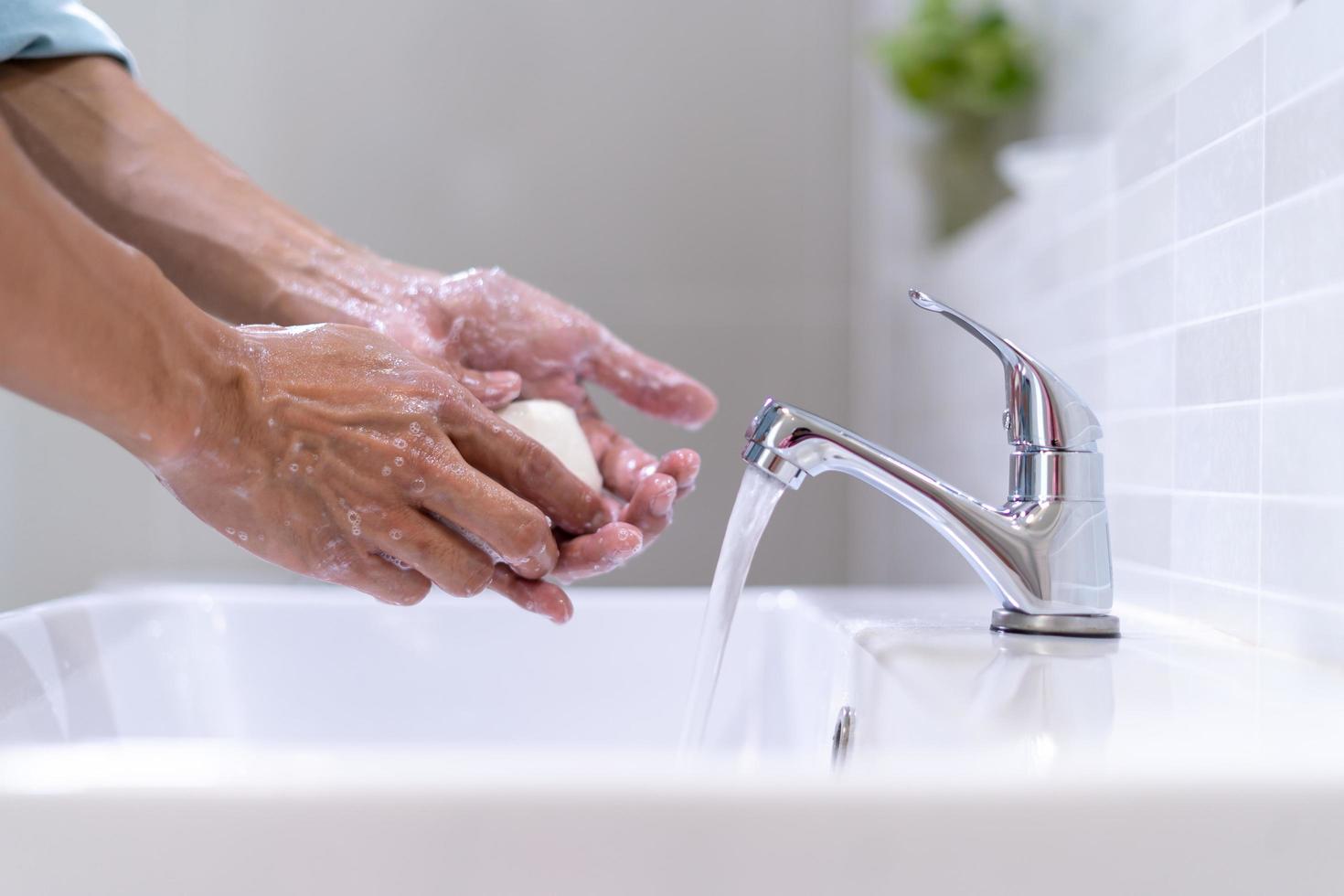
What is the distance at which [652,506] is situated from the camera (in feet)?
2.27

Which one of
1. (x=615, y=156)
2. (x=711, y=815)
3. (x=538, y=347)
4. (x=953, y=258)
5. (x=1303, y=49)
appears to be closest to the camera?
(x=711, y=815)

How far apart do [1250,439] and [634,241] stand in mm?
1251

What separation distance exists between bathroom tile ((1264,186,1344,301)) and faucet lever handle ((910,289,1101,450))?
0.11m

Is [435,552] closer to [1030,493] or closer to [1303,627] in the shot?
[1030,493]

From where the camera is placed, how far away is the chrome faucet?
63 centimetres

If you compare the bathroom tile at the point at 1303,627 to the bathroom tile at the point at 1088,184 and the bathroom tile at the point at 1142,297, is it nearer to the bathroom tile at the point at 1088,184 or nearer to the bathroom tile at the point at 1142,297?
the bathroom tile at the point at 1142,297

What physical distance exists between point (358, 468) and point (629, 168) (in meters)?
1.27

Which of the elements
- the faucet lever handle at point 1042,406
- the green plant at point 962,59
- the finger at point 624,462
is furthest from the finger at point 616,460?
the green plant at point 962,59

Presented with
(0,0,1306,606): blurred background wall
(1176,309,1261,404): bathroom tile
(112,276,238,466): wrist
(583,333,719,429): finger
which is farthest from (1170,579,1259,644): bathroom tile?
(0,0,1306,606): blurred background wall

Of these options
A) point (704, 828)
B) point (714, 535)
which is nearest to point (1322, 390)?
point (704, 828)

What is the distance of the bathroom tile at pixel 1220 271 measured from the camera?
24.7 inches

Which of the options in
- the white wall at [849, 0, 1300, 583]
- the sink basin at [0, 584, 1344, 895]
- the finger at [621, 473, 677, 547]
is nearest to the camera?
the sink basin at [0, 584, 1344, 895]

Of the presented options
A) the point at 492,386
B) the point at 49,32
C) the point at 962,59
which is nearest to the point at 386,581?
the point at 492,386

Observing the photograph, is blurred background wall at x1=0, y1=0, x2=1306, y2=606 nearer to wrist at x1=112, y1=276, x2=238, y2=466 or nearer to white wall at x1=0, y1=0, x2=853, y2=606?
white wall at x1=0, y1=0, x2=853, y2=606
